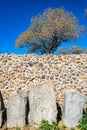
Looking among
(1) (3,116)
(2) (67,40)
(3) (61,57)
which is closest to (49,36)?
(2) (67,40)

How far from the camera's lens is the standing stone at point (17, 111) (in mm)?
12305

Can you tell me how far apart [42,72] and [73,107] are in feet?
16.3

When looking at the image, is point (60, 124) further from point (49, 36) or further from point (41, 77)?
point (49, 36)

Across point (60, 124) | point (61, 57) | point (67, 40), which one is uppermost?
point (67, 40)

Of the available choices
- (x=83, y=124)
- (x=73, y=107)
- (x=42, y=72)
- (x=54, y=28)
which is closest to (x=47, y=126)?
(x=73, y=107)

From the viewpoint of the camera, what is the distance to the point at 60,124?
489 inches

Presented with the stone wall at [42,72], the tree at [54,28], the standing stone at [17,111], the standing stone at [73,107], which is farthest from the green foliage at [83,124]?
the tree at [54,28]

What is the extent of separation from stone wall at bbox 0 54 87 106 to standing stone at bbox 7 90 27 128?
2796 millimetres

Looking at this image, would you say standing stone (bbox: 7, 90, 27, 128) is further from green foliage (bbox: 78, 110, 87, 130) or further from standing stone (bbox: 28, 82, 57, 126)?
green foliage (bbox: 78, 110, 87, 130)

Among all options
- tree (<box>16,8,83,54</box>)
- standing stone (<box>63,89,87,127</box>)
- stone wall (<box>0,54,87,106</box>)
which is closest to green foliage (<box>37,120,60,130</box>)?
standing stone (<box>63,89,87,127</box>)

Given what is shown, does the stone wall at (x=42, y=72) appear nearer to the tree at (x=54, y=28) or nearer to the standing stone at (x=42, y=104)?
the standing stone at (x=42, y=104)

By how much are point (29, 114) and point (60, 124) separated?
1163mm

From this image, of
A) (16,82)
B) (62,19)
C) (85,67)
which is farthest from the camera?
(62,19)

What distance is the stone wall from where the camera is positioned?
1608 centimetres
